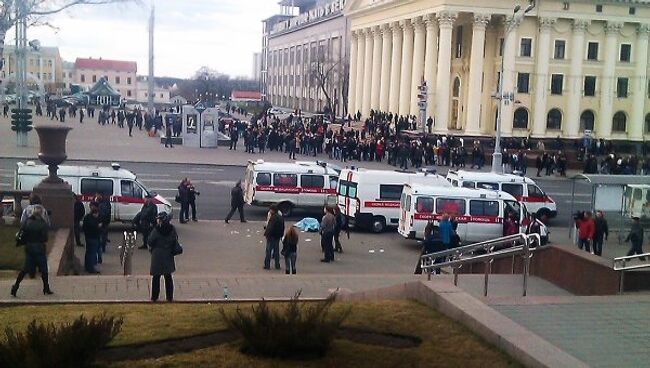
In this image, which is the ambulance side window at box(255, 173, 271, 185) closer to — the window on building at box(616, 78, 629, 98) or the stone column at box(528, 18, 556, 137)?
the stone column at box(528, 18, 556, 137)

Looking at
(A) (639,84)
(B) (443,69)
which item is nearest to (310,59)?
(B) (443,69)

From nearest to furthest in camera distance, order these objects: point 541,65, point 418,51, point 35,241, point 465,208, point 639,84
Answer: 1. point 35,241
2. point 465,208
3. point 541,65
4. point 639,84
5. point 418,51

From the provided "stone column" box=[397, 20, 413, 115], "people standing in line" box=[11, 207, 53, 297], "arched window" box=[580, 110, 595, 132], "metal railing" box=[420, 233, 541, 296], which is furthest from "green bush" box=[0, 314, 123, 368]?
"stone column" box=[397, 20, 413, 115]

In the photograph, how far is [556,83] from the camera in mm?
65125

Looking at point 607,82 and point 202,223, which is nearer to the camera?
point 202,223

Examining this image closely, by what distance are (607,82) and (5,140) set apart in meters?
46.3

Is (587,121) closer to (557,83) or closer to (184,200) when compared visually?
(557,83)

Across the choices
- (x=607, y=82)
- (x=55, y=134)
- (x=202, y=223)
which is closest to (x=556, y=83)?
(x=607, y=82)

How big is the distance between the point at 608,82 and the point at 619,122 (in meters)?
4.34

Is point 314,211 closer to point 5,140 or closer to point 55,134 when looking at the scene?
point 55,134

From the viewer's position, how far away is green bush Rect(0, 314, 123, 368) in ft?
21.8

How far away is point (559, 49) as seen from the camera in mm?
64375

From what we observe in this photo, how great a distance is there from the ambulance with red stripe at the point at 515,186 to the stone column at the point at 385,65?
49662 millimetres

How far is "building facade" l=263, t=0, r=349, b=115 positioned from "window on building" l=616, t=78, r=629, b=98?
118 feet
